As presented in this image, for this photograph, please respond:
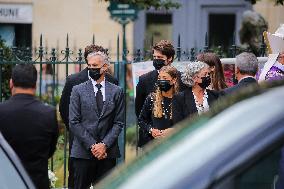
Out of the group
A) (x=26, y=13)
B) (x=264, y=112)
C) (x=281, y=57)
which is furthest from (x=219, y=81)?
(x=26, y=13)

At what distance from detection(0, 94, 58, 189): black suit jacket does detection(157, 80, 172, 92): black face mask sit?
213 centimetres

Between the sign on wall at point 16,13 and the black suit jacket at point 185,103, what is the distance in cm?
→ 1590

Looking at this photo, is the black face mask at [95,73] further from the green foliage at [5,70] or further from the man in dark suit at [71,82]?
the green foliage at [5,70]

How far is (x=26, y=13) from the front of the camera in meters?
25.2

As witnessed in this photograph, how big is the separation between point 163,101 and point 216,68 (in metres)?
0.60

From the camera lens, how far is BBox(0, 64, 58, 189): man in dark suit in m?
7.05

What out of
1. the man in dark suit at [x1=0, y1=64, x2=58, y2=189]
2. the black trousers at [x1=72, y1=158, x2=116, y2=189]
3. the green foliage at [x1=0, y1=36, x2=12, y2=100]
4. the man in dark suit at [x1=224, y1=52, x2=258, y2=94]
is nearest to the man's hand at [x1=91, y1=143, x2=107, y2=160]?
the black trousers at [x1=72, y1=158, x2=116, y2=189]

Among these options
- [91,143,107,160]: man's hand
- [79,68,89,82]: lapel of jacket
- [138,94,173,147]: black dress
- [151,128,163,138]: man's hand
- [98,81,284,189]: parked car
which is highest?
[98,81,284,189]: parked car

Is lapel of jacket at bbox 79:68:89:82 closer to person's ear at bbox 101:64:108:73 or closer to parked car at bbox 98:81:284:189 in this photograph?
person's ear at bbox 101:64:108:73

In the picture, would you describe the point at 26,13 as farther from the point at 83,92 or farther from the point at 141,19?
the point at 83,92

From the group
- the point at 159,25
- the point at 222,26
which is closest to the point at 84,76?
the point at 159,25

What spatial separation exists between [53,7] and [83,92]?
16393mm

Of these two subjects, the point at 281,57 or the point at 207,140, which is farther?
the point at 281,57

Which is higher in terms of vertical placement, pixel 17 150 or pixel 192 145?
pixel 192 145
